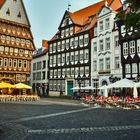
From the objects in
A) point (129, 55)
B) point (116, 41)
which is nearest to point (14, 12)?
A: point (116, 41)

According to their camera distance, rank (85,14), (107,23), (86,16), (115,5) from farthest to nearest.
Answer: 1. (85,14)
2. (86,16)
3. (115,5)
4. (107,23)

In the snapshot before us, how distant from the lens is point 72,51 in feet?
174

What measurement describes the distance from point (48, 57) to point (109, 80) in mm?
21444

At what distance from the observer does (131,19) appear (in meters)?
14.6

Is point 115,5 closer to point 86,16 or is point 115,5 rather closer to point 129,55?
point 86,16

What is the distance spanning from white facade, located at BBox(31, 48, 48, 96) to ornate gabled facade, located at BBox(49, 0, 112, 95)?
3697 millimetres

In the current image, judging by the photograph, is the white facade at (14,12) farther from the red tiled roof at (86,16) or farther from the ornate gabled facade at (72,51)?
the red tiled roof at (86,16)

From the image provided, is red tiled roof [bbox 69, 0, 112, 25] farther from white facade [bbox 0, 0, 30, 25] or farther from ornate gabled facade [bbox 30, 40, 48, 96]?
ornate gabled facade [bbox 30, 40, 48, 96]

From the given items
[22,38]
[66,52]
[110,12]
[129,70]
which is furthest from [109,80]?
[22,38]

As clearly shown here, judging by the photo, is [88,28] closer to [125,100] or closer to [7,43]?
[7,43]

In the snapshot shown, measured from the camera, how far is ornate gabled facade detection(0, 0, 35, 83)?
4941cm

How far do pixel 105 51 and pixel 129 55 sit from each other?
627cm

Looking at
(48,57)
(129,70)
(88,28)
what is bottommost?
(129,70)

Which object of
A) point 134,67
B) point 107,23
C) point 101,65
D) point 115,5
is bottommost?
point 134,67
